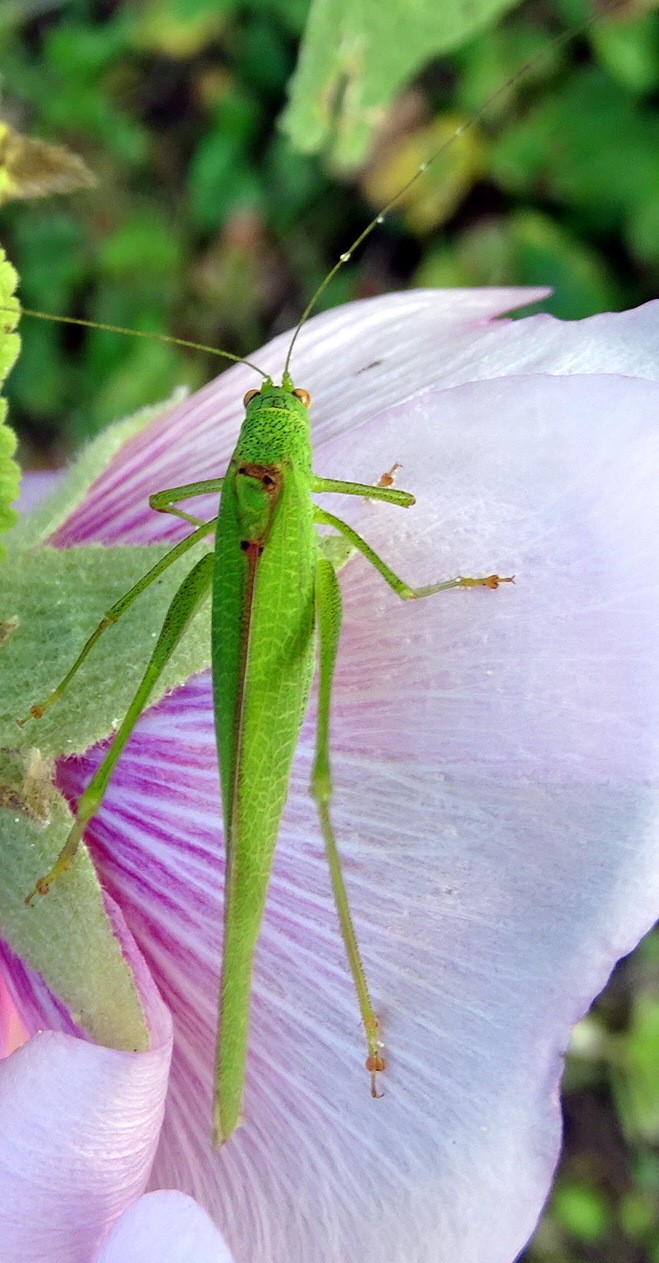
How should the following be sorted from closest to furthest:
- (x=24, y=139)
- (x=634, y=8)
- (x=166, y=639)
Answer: (x=166, y=639), (x=24, y=139), (x=634, y=8)

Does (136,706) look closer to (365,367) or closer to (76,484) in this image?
(76,484)

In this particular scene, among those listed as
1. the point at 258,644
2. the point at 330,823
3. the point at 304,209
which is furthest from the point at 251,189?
the point at 330,823

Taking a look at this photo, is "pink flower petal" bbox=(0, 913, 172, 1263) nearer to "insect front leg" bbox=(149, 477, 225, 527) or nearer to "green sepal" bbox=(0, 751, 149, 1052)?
"green sepal" bbox=(0, 751, 149, 1052)

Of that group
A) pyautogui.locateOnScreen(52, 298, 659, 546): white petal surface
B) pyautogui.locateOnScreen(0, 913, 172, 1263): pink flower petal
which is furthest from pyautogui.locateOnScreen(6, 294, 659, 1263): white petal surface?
pyautogui.locateOnScreen(0, 913, 172, 1263): pink flower petal

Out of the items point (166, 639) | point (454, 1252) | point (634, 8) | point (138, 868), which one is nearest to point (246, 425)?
point (166, 639)

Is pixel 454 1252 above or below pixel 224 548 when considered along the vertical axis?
below

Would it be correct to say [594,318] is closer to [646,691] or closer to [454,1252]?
[646,691]
